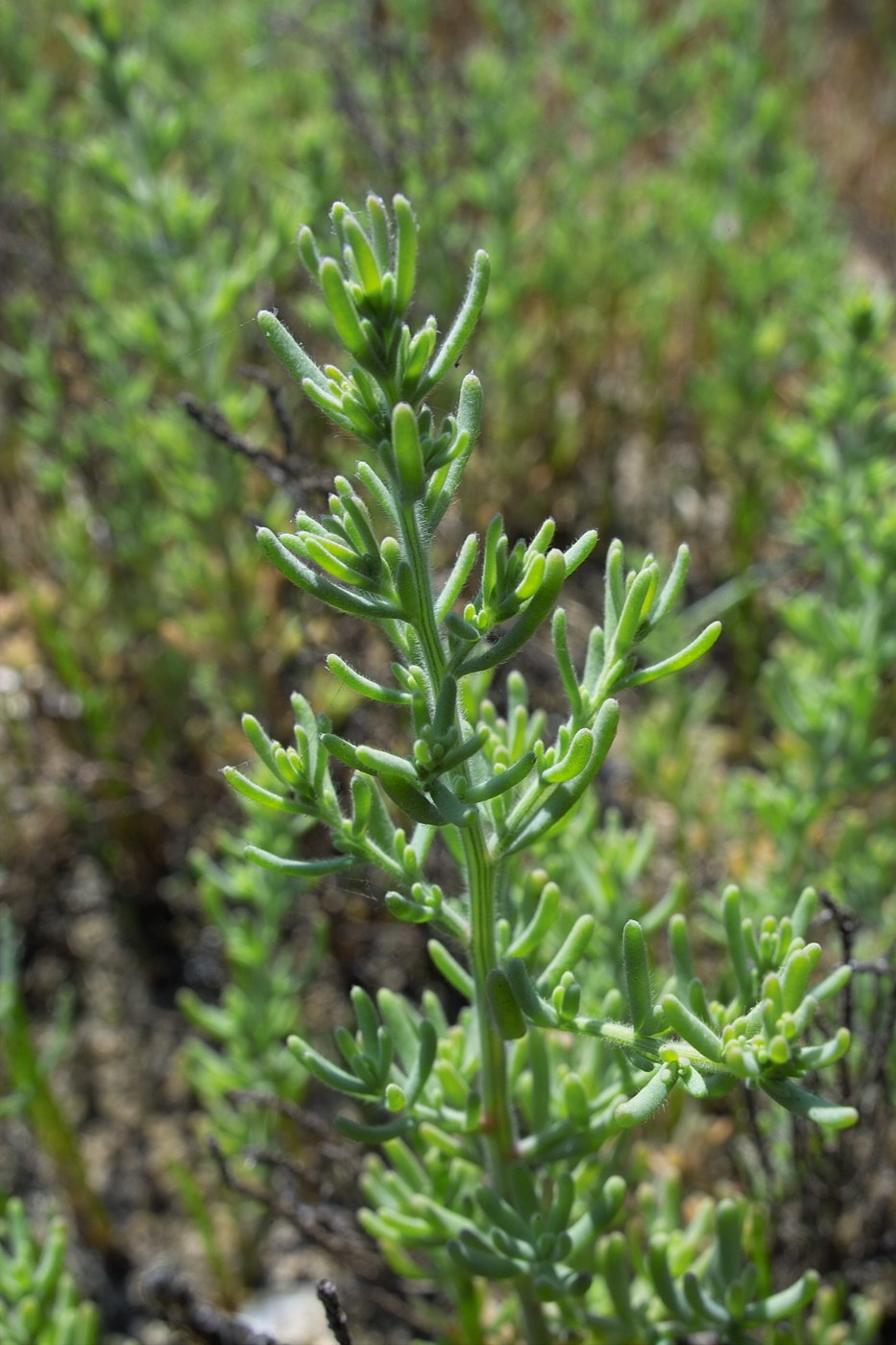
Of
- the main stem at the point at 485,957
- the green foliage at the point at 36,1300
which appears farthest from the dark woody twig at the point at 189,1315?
the main stem at the point at 485,957

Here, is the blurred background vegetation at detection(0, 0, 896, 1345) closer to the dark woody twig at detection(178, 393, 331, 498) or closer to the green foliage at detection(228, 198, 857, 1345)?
the dark woody twig at detection(178, 393, 331, 498)

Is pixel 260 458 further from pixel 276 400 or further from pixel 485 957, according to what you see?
pixel 485 957

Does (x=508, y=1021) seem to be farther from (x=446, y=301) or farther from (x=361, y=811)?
(x=446, y=301)

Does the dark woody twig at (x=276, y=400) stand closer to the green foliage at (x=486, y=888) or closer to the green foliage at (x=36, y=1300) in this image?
the green foliage at (x=486, y=888)

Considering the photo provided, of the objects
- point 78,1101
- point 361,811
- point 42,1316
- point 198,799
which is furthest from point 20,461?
point 361,811

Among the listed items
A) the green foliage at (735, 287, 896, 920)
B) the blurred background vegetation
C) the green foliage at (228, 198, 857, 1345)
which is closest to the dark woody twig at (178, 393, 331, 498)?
the blurred background vegetation

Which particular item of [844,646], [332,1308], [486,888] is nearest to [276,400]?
[486,888]
